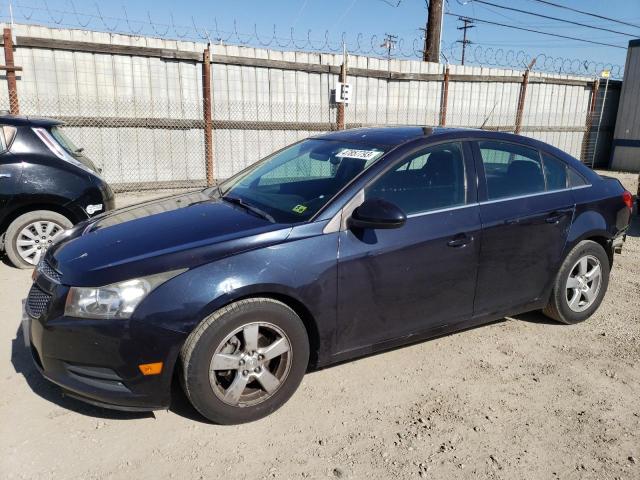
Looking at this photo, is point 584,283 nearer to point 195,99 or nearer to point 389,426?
point 389,426

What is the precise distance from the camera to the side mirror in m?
2.90

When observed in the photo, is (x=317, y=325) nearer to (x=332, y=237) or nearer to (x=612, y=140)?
(x=332, y=237)

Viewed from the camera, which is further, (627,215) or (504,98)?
(504,98)

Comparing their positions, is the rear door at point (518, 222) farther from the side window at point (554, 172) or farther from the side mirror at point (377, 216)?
the side mirror at point (377, 216)

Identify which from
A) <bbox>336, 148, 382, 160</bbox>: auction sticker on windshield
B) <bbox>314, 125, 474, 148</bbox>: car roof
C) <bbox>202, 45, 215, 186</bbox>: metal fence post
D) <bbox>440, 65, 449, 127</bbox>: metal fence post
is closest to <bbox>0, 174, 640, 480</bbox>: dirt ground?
<bbox>336, 148, 382, 160</bbox>: auction sticker on windshield

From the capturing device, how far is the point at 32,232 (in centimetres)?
543

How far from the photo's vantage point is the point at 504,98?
1384 centimetres

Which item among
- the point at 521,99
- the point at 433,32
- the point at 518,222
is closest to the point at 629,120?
the point at 521,99

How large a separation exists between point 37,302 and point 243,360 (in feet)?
3.87

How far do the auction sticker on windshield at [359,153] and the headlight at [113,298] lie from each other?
149 centimetres

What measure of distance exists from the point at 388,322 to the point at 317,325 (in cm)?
51

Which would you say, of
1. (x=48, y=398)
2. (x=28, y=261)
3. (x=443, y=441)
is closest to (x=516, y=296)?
(x=443, y=441)

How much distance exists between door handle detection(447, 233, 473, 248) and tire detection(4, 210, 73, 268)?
4135 millimetres

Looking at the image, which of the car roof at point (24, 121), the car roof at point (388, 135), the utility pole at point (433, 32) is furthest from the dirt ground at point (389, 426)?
the utility pole at point (433, 32)
